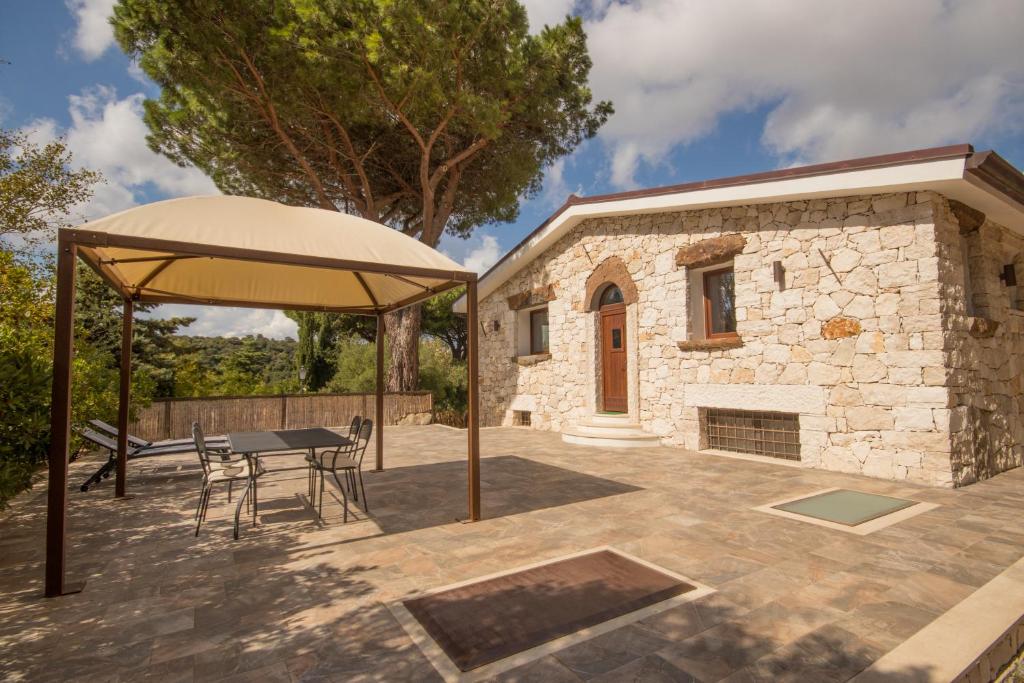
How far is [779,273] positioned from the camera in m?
7.46

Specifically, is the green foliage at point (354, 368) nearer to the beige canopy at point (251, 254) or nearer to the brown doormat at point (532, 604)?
the beige canopy at point (251, 254)

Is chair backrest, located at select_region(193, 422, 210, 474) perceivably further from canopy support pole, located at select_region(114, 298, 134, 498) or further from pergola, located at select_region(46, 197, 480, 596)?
canopy support pole, located at select_region(114, 298, 134, 498)

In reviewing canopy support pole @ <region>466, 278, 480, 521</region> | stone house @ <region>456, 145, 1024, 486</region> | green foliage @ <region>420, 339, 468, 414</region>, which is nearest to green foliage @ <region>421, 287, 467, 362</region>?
green foliage @ <region>420, 339, 468, 414</region>

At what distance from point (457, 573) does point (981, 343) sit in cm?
800

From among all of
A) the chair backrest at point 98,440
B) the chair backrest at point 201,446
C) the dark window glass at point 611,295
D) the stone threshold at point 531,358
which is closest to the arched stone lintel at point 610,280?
the dark window glass at point 611,295

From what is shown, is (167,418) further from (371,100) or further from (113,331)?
(371,100)

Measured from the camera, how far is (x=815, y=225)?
Answer: 717cm

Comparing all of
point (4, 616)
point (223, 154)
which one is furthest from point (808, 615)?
point (223, 154)

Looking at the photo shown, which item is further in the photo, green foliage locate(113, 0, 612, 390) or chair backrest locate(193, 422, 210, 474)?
green foliage locate(113, 0, 612, 390)

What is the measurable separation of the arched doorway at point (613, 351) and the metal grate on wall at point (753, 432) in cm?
182

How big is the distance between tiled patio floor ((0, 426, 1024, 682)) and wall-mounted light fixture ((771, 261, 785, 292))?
2952 millimetres

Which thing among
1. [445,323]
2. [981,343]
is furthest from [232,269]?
[445,323]

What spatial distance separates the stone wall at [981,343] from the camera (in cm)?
610

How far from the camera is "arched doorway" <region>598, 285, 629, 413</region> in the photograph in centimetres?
1016
